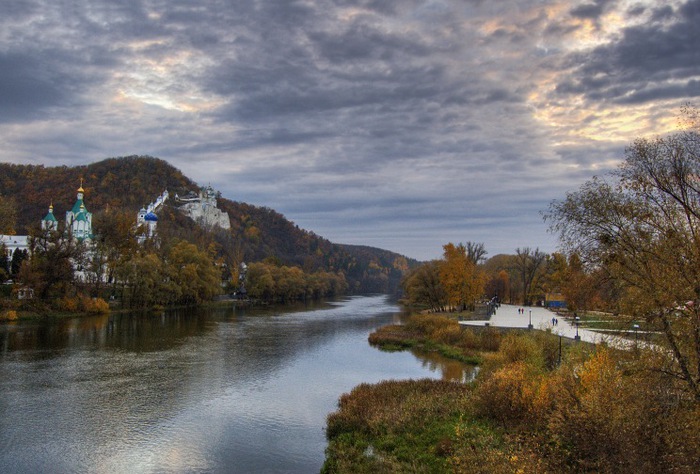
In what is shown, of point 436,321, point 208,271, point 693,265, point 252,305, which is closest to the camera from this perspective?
point 693,265

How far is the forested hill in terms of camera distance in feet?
366

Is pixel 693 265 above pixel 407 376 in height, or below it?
above

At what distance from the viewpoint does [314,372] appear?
27359 mm

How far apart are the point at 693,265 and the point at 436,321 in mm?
31732

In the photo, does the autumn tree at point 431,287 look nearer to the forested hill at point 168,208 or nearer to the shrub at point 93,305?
the shrub at point 93,305

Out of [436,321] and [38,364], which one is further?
[436,321]

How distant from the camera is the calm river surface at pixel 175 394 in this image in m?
15.1

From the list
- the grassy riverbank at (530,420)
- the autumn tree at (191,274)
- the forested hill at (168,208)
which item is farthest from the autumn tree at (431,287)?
the forested hill at (168,208)

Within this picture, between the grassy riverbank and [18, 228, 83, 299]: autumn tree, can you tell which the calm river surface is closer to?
the grassy riverbank

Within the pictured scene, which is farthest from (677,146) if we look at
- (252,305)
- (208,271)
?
(252,305)

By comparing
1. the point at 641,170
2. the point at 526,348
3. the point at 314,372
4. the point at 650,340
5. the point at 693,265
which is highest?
the point at 641,170

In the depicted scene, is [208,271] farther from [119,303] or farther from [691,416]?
[691,416]

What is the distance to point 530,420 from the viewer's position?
14.7m

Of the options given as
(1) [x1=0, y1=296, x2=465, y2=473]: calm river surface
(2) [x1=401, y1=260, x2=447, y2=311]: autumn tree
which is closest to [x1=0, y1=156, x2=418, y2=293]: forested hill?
(2) [x1=401, y1=260, x2=447, y2=311]: autumn tree
